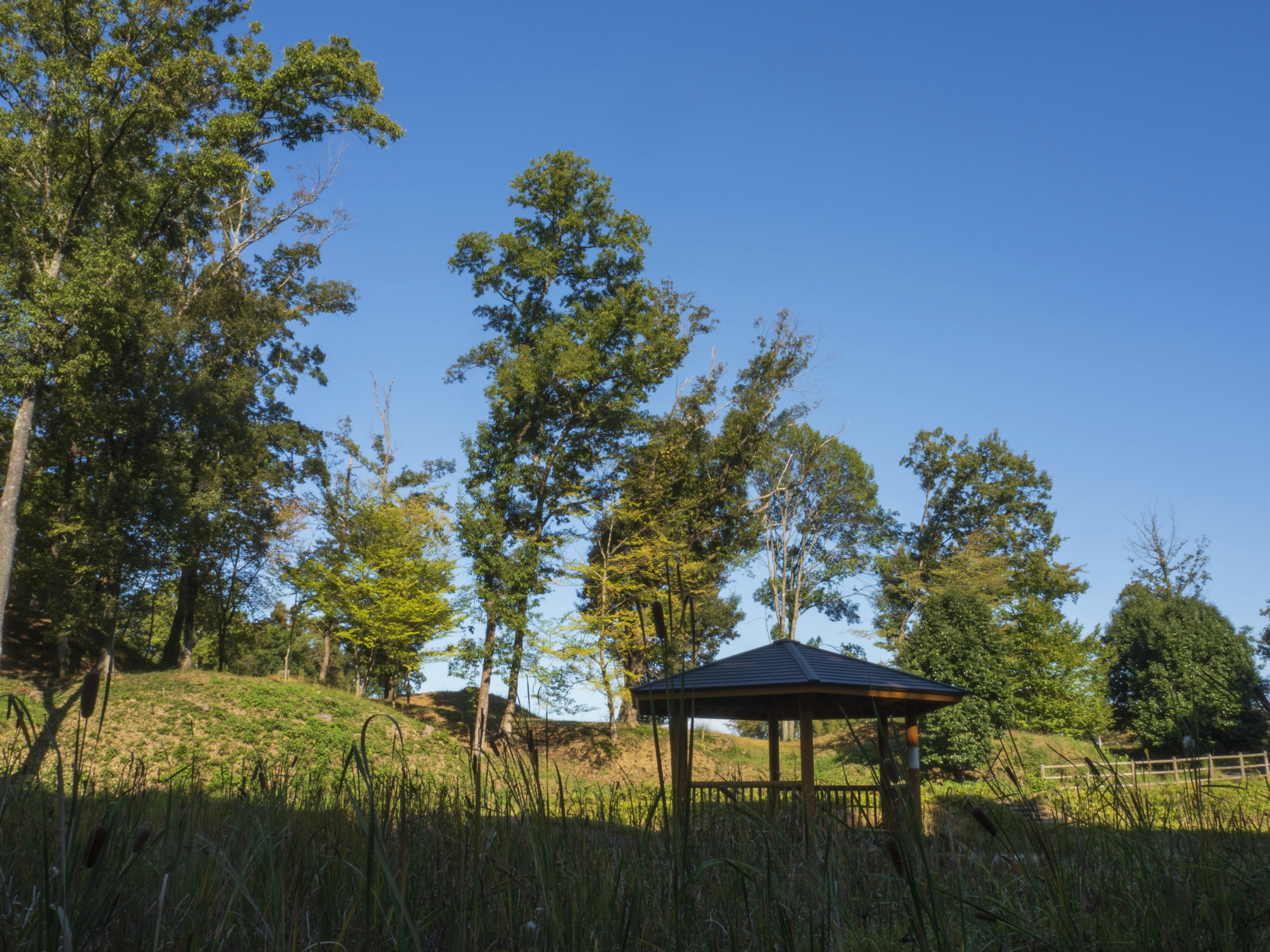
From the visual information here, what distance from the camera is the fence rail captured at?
2703mm

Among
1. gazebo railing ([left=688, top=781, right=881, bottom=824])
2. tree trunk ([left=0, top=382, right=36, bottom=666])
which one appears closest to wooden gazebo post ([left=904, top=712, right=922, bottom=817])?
gazebo railing ([left=688, top=781, right=881, bottom=824])

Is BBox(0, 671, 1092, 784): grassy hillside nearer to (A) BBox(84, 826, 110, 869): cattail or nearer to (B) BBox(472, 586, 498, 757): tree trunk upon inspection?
(B) BBox(472, 586, 498, 757): tree trunk

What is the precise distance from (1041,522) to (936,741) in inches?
747

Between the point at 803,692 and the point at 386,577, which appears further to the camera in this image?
the point at 386,577

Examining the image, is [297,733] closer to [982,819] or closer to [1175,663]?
[982,819]

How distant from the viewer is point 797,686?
10.4 m

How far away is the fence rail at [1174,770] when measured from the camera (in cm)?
270

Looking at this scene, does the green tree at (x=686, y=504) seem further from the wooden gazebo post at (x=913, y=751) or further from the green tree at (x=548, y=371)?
the wooden gazebo post at (x=913, y=751)

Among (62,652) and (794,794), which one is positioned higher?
(62,652)

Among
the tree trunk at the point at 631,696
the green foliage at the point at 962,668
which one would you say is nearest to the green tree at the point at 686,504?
the tree trunk at the point at 631,696

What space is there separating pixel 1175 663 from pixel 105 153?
38.4 metres

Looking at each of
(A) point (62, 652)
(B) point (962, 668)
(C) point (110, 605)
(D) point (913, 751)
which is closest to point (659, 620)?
(D) point (913, 751)

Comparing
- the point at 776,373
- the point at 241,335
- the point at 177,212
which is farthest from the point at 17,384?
the point at 776,373

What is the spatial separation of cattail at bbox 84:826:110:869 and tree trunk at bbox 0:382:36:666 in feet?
61.3
